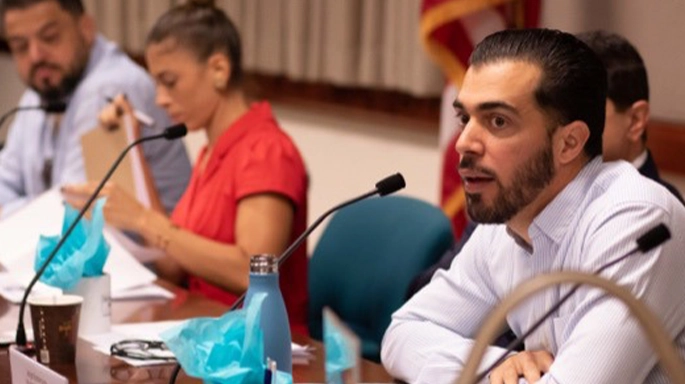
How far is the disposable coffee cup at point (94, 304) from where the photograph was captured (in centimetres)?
255

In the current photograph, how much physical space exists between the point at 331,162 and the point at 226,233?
6.00 feet

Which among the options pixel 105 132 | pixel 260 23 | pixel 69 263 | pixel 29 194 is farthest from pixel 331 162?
pixel 69 263

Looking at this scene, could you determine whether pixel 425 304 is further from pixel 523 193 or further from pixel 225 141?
pixel 225 141

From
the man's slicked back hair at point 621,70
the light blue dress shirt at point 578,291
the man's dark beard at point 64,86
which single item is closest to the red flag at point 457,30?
the man's slicked back hair at point 621,70

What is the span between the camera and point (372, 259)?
11.0ft

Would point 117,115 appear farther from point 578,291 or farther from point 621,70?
point 578,291

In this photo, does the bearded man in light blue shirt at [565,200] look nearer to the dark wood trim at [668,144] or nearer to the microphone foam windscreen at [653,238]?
the microphone foam windscreen at [653,238]

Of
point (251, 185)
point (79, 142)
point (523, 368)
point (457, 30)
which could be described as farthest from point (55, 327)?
point (457, 30)

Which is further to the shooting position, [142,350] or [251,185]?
[251,185]

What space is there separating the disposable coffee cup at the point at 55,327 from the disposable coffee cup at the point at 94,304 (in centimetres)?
20

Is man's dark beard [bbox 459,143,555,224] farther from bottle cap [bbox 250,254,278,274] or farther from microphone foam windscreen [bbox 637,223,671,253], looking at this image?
microphone foam windscreen [bbox 637,223,671,253]

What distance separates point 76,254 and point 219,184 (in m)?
0.83

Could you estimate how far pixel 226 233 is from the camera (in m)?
3.29

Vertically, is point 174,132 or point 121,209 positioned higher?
point 174,132
